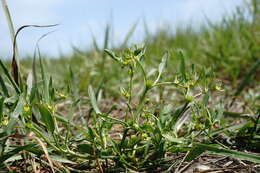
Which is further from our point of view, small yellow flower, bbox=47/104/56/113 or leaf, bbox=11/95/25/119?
small yellow flower, bbox=47/104/56/113

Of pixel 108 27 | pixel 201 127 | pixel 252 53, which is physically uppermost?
pixel 108 27

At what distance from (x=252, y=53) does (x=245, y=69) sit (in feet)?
0.48

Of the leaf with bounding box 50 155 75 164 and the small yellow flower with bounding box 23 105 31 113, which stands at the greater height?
the small yellow flower with bounding box 23 105 31 113

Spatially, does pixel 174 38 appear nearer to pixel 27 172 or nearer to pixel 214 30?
pixel 214 30

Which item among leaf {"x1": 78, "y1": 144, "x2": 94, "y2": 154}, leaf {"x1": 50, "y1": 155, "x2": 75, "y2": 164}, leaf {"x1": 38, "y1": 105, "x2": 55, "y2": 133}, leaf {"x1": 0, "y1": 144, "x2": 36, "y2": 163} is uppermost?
leaf {"x1": 38, "y1": 105, "x2": 55, "y2": 133}

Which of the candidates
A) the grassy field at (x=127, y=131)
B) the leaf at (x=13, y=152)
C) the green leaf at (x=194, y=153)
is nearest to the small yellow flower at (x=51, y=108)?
the grassy field at (x=127, y=131)

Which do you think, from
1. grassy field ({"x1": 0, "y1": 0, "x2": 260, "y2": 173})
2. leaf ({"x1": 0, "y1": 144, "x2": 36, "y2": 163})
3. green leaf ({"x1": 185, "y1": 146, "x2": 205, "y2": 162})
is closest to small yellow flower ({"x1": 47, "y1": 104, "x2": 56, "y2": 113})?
grassy field ({"x1": 0, "y1": 0, "x2": 260, "y2": 173})

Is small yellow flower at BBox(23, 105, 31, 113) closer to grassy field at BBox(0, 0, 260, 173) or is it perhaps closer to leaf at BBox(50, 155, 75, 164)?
grassy field at BBox(0, 0, 260, 173)

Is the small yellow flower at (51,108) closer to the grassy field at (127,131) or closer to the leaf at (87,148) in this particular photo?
the grassy field at (127,131)

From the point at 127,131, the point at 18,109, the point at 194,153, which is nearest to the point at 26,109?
the point at 18,109

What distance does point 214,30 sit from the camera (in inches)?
Result: 121

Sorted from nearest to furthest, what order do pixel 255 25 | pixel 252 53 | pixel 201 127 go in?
pixel 201 127
pixel 252 53
pixel 255 25

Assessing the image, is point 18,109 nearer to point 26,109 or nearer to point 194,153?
point 26,109

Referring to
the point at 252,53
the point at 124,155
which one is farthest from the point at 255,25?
the point at 124,155
